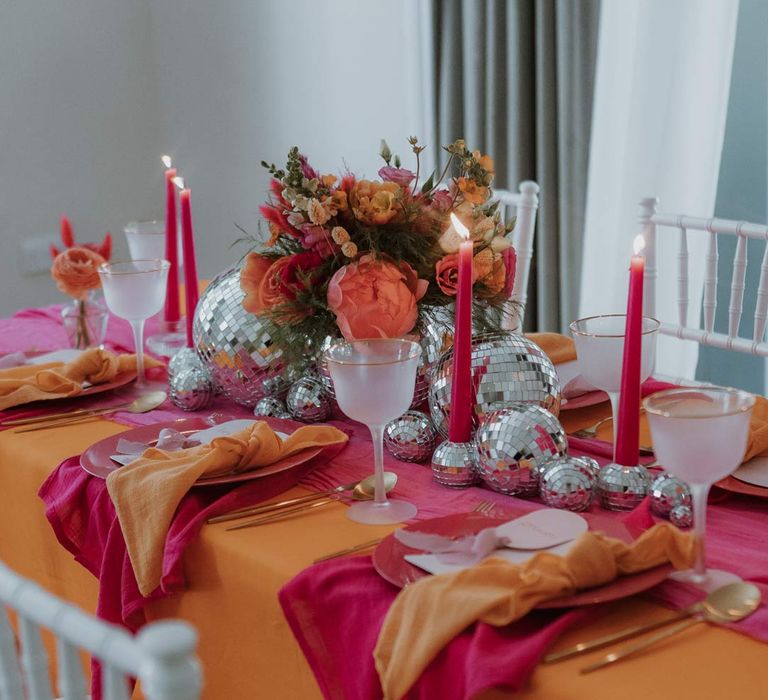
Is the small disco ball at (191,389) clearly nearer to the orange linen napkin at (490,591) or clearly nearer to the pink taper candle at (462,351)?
the pink taper candle at (462,351)

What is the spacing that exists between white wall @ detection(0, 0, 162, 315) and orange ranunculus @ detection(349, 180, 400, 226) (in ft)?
8.68

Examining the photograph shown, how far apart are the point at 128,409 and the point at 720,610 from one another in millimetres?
878

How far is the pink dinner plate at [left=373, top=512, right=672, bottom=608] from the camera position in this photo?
0.80 m

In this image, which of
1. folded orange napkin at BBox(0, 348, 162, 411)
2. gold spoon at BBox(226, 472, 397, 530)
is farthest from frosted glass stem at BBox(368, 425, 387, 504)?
folded orange napkin at BBox(0, 348, 162, 411)

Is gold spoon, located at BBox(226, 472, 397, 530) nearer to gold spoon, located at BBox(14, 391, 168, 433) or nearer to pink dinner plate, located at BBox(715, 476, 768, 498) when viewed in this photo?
pink dinner plate, located at BBox(715, 476, 768, 498)

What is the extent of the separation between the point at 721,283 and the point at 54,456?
6.45 ft

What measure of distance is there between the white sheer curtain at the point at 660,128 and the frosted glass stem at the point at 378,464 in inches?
67.3

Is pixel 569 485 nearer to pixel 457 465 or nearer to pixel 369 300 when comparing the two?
pixel 457 465

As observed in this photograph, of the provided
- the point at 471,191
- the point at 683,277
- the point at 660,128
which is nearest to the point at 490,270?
the point at 471,191

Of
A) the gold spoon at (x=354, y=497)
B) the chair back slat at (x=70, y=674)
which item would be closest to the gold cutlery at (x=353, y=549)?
the gold spoon at (x=354, y=497)

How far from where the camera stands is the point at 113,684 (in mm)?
558

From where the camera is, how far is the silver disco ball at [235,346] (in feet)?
4.33

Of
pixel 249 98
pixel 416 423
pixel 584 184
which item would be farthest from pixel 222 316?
pixel 249 98

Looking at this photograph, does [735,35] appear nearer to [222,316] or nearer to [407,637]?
[222,316]
